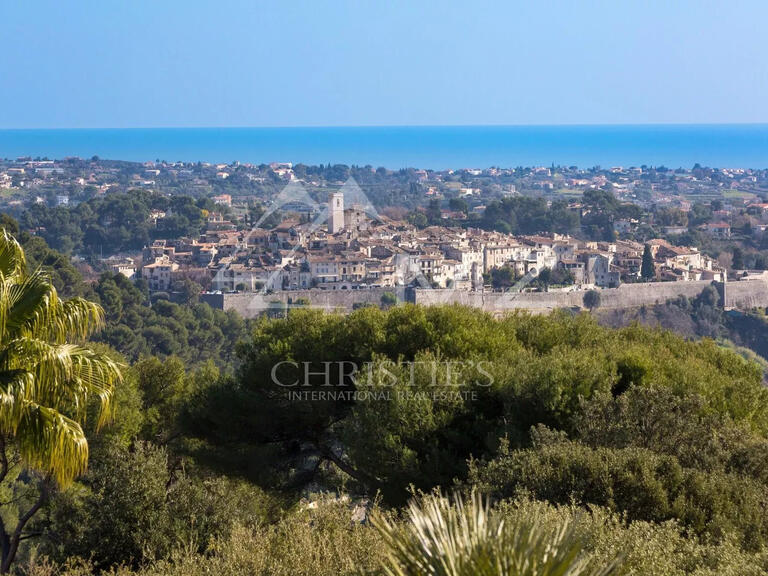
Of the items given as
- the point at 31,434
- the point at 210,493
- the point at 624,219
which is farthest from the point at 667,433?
the point at 624,219

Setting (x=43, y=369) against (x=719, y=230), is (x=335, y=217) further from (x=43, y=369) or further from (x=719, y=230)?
(x=43, y=369)

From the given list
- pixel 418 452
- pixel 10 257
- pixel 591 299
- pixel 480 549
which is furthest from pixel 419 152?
pixel 480 549

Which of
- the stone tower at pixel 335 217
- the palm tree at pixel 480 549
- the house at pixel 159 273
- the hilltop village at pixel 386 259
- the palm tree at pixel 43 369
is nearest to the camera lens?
the palm tree at pixel 480 549

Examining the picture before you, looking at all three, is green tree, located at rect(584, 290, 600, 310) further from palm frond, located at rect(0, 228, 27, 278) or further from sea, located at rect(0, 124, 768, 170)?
sea, located at rect(0, 124, 768, 170)

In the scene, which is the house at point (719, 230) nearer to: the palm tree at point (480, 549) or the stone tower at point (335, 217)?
the stone tower at point (335, 217)

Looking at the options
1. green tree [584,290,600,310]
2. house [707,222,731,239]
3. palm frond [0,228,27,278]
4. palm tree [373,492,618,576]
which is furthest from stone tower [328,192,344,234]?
palm tree [373,492,618,576]

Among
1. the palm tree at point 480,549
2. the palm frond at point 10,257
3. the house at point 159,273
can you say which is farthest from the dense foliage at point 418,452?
the house at point 159,273
